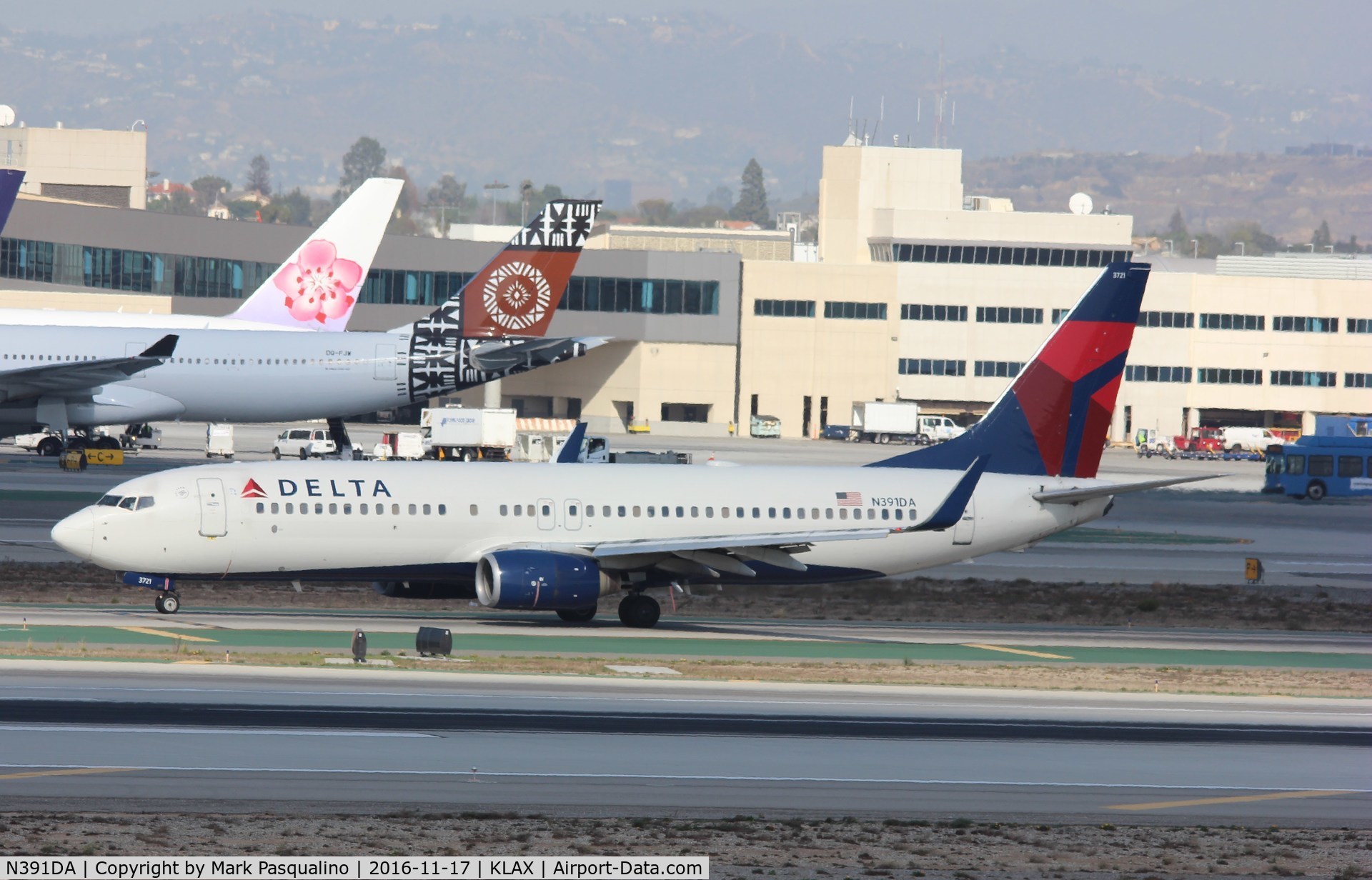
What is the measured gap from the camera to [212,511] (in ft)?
121

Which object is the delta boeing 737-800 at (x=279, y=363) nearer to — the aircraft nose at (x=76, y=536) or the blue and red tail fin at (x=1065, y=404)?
the aircraft nose at (x=76, y=536)

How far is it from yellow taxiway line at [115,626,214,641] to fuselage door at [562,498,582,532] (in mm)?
8982

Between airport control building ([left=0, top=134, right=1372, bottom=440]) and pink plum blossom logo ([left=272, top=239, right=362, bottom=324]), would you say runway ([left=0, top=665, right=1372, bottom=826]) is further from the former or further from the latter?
airport control building ([left=0, top=134, right=1372, bottom=440])

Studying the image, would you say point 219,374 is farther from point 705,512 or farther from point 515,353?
point 705,512

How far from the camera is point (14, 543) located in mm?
48875

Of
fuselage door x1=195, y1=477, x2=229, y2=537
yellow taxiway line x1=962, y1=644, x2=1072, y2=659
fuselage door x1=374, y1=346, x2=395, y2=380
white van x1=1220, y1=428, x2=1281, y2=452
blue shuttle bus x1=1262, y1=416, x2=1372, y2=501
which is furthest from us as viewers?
white van x1=1220, y1=428, x2=1281, y2=452

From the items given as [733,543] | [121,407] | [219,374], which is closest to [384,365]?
[219,374]

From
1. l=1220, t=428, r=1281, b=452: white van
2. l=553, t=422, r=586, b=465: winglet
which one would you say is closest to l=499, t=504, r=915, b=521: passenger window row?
l=553, t=422, r=586, b=465: winglet

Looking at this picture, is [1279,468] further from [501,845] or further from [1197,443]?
[501,845]

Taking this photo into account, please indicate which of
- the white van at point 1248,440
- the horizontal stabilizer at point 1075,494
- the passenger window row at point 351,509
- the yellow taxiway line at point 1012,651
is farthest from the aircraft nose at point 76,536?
the white van at point 1248,440

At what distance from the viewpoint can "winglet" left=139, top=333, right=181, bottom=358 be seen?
2522 inches

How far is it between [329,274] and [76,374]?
21.6m

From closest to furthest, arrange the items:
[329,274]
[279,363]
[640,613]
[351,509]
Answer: [351,509] → [640,613] → [279,363] → [329,274]

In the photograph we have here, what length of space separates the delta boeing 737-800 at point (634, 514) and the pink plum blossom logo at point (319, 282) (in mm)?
47188
